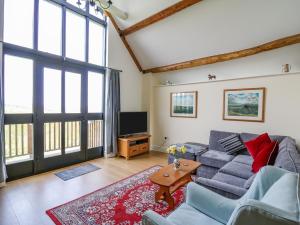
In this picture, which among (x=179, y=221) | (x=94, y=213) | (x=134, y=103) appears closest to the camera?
(x=179, y=221)

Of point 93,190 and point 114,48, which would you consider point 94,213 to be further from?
point 114,48

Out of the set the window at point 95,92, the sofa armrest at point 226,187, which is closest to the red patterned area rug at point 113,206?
the sofa armrest at point 226,187

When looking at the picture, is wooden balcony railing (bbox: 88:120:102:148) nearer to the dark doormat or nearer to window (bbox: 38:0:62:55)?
the dark doormat

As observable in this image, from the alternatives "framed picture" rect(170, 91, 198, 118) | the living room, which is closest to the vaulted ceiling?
the living room

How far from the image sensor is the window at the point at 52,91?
351 cm

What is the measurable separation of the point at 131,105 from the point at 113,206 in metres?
3.35

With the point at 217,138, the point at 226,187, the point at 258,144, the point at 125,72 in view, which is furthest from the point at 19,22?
the point at 258,144

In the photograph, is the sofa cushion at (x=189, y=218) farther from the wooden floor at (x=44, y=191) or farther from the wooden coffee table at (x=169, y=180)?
the wooden floor at (x=44, y=191)

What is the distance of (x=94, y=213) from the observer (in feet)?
7.16

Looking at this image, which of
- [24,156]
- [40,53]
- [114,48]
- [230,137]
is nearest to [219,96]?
[230,137]

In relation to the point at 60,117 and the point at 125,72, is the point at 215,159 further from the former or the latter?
the point at 125,72

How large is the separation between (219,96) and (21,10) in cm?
454

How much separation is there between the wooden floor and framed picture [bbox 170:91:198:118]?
174cm

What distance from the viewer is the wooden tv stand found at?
4.44 m
